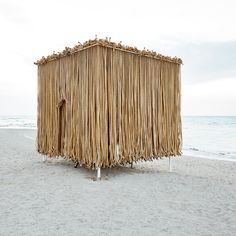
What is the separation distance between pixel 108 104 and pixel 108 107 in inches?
2.7

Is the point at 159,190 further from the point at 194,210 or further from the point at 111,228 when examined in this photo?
the point at 111,228

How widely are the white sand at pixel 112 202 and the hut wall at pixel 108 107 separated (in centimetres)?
65

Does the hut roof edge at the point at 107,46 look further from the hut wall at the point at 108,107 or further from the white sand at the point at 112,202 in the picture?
the white sand at the point at 112,202

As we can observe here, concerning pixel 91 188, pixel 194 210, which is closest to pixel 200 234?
pixel 194 210

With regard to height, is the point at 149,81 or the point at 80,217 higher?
the point at 149,81

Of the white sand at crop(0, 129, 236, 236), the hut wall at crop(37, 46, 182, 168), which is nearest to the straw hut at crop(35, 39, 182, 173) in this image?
the hut wall at crop(37, 46, 182, 168)

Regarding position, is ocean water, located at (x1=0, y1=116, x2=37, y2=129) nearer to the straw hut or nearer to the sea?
the sea

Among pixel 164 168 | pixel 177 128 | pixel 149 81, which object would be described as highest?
pixel 149 81

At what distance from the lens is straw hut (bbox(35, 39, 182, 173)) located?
7426 mm

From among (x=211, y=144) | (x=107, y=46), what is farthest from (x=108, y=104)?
(x=211, y=144)

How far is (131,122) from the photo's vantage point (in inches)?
317

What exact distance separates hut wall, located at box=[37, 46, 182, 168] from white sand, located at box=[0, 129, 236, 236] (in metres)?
0.65

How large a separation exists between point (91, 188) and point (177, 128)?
12.0 ft

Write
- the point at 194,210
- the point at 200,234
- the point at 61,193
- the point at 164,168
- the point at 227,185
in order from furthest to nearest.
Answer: the point at 164,168 < the point at 227,185 < the point at 61,193 < the point at 194,210 < the point at 200,234
